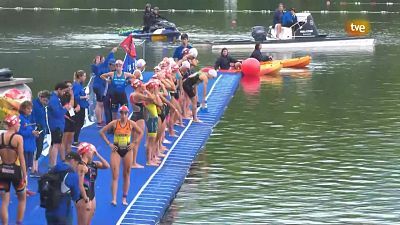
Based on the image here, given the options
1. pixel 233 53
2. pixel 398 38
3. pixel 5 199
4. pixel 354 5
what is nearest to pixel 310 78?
pixel 233 53

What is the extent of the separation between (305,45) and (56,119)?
931 inches

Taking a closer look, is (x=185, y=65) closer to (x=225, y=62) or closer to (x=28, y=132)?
(x=28, y=132)

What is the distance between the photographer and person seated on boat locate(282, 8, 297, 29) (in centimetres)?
3766

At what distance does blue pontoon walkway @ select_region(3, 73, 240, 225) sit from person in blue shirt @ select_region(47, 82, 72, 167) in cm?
69

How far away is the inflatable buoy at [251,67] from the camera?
3100cm

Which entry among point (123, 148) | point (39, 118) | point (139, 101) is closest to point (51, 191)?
point (123, 148)

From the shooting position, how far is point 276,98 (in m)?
27.0

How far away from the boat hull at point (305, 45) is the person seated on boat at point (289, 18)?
26.8 inches

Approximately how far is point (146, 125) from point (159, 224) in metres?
3.17

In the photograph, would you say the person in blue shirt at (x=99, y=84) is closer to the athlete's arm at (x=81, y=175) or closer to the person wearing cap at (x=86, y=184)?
the person wearing cap at (x=86, y=184)

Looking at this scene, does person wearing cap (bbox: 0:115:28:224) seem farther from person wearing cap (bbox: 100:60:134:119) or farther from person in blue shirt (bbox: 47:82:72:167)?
person wearing cap (bbox: 100:60:134:119)

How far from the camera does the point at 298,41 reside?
38375 mm

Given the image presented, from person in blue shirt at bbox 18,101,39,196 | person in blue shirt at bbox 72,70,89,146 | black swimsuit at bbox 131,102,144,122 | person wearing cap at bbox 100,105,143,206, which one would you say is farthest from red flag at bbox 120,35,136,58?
person wearing cap at bbox 100,105,143,206

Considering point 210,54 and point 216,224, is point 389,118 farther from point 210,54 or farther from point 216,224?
point 210,54
